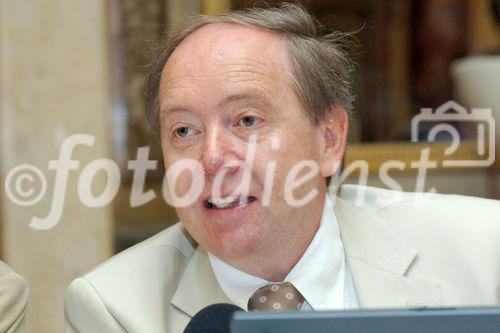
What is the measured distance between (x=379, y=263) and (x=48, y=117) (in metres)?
1.98

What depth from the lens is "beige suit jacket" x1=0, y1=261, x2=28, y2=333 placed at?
1.66m

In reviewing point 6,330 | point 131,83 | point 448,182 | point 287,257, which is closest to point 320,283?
point 287,257

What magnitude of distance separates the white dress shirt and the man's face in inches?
1.7

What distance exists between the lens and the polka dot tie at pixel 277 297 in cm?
171

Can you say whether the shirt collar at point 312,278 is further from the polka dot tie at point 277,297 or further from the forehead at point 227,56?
the forehead at point 227,56

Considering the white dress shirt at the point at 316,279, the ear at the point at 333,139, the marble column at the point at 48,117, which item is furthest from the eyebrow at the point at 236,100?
the marble column at the point at 48,117

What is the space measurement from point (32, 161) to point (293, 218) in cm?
196

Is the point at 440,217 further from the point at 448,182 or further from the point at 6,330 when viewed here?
the point at 448,182

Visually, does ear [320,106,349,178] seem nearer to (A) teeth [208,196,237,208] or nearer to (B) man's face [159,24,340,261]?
(B) man's face [159,24,340,261]

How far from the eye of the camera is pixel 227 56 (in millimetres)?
1711

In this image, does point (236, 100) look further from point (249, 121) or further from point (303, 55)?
point (303, 55)

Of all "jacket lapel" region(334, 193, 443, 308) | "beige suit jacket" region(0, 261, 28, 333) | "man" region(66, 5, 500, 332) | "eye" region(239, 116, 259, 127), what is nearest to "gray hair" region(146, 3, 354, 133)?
"man" region(66, 5, 500, 332)

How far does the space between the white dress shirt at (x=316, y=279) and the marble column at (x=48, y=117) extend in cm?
180

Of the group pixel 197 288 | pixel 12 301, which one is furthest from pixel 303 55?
pixel 12 301
